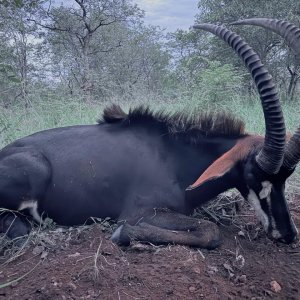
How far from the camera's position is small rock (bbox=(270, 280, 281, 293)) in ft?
10.4

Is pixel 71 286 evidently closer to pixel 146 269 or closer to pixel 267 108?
pixel 146 269

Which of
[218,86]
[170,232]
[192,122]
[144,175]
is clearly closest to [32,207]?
[144,175]

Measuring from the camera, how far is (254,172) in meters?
3.79

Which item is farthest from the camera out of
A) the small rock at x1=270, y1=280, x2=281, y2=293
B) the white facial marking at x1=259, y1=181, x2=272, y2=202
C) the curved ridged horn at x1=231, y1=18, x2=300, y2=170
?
the white facial marking at x1=259, y1=181, x2=272, y2=202

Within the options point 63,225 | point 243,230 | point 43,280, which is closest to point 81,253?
point 43,280

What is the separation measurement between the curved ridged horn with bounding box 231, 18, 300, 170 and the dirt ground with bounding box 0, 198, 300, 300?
2.48 feet

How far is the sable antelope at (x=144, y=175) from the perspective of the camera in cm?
379

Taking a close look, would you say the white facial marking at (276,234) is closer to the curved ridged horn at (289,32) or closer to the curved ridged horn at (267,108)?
the curved ridged horn at (267,108)

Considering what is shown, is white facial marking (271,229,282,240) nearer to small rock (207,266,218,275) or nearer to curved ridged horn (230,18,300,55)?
small rock (207,266,218,275)

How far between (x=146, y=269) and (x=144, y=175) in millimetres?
1069

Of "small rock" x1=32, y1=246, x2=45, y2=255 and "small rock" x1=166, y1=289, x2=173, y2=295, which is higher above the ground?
"small rock" x1=166, y1=289, x2=173, y2=295

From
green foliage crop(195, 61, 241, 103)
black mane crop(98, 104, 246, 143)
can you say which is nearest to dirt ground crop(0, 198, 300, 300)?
black mane crop(98, 104, 246, 143)

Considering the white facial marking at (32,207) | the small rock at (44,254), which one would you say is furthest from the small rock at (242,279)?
the white facial marking at (32,207)

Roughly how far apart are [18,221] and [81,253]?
851mm
